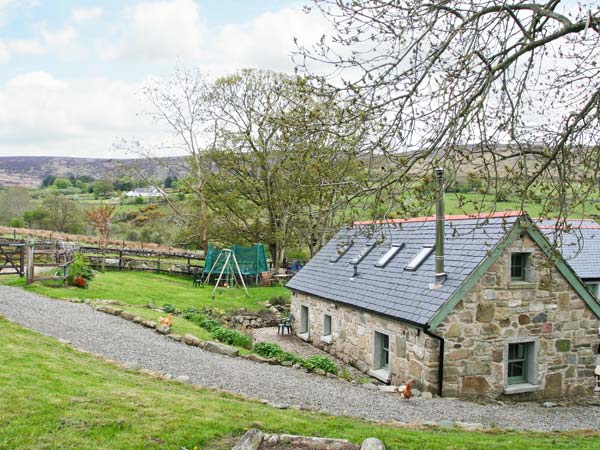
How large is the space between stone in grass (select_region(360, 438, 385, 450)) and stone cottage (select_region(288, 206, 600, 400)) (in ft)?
18.4

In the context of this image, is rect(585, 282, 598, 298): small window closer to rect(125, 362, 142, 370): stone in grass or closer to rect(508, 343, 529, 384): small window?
rect(508, 343, 529, 384): small window

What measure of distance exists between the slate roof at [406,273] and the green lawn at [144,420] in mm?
3803

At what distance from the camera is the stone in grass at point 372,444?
7.24 meters

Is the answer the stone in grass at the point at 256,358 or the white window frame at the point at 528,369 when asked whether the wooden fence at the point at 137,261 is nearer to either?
the stone in grass at the point at 256,358

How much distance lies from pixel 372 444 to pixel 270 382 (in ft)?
17.2

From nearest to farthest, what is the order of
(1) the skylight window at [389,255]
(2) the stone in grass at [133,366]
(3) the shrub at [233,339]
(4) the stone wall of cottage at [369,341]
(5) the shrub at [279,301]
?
(2) the stone in grass at [133,366], (4) the stone wall of cottage at [369,341], (3) the shrub at [233,339], (1) the skylight window at [389,255], (5) the shrub at [279,301]

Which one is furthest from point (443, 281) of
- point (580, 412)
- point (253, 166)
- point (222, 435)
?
point (253, 166)

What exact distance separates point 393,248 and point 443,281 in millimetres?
3886

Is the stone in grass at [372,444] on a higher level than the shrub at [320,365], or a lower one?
higher

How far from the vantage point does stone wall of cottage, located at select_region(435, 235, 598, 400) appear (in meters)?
13.1

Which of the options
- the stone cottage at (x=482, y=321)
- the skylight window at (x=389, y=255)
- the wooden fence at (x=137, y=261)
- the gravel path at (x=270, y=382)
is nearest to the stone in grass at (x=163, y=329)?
the gravel path at (x=270, y=382)

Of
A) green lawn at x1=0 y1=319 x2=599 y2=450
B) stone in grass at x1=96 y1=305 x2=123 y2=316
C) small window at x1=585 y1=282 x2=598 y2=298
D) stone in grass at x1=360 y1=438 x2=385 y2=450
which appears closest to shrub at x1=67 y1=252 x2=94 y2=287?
stone in grass at x1=96 y1=305 x2=123 y2=316

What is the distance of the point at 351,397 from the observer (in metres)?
11.8

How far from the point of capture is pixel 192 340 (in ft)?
51.0
